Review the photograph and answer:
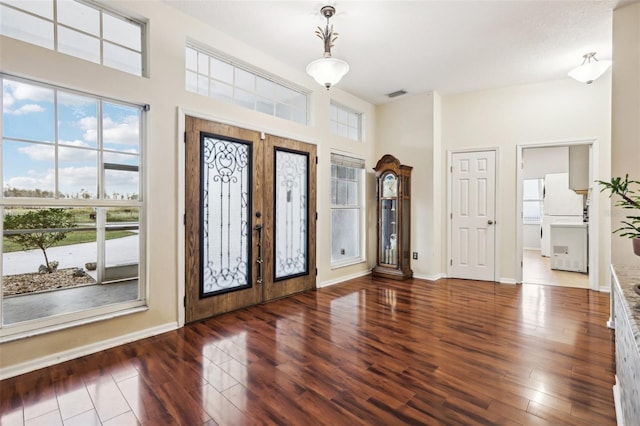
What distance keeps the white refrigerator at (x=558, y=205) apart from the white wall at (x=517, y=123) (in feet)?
10.9

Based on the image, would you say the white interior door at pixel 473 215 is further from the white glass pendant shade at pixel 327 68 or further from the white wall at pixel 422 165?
the white glass pendant shade at pixel 327 68

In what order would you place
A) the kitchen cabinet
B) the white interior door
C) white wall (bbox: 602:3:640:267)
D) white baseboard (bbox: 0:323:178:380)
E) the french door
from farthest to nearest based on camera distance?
the kitchen cabinet, the white interior door, the french door, white wall (bbox: 602:3:640:267), white baseboard (bbox: 0:323:178:380)

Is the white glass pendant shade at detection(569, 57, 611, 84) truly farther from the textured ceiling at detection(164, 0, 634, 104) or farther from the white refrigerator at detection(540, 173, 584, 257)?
the white refrigerator at detection(540, 173, 584, 257)

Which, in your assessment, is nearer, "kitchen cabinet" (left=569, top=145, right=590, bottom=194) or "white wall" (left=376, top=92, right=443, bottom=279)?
"white wall" (left=376, top=92, right=443, bottom=279)

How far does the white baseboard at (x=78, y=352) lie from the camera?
2.13 metres

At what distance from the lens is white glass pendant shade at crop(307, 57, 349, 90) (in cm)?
288

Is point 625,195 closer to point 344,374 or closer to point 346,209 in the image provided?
point 344,374

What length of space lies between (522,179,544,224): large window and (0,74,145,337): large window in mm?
9691

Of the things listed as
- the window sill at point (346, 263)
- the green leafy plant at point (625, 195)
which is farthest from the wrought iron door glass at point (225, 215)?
the green leafy plant at point (625, 195)

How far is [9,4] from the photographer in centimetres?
219

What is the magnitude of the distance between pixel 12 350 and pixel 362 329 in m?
2.62

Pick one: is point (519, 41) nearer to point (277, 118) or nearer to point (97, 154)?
point (277, 118)

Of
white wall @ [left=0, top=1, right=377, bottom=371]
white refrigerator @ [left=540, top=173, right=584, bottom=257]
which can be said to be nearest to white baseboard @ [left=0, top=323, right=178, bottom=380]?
white wall @ [left=0, top=1, right=377, bottom=371]

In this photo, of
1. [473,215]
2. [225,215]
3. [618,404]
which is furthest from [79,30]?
[473,215]
